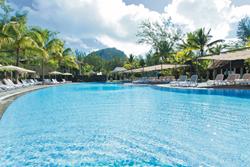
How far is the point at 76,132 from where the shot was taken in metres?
5.97

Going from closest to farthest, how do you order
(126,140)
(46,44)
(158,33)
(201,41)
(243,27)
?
(126,140) < (201,41) < (46,44) < (158,33) < (243,27)

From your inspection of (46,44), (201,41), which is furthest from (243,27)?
(46,44)

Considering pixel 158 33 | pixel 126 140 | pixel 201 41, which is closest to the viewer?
pixel 126 140

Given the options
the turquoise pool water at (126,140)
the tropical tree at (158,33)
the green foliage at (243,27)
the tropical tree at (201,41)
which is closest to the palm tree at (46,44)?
the tropical tree at (158,33)

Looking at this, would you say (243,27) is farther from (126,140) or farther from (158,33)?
(126,140)

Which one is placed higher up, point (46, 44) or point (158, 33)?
point (158, 33)

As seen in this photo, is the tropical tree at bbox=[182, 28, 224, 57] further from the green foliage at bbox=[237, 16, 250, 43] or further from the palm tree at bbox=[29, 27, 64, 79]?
the green foliage at bbox=[237, 16, 250, 43]

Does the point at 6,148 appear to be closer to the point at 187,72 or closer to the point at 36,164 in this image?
the point at 36,164

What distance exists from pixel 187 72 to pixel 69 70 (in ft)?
77.8

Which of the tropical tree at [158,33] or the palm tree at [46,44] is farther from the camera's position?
the tropical tree at [158,33]

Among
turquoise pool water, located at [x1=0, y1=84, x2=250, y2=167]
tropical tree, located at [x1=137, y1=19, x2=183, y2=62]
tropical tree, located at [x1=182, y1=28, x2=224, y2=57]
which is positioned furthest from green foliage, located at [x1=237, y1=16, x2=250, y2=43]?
turquoise pool water, located at [x1=0, y1=84, x2=250, y2=167]

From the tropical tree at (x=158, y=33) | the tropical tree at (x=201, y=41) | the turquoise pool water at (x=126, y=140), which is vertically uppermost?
the tropical tree at (x=158, y=33)

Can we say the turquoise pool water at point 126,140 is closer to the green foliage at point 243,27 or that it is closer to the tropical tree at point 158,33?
the tropical tree at point 158,33

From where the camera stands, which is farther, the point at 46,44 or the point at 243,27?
the point at 243,27
